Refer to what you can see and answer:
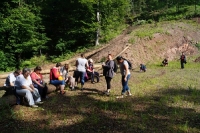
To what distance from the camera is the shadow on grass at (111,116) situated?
24.3 feet

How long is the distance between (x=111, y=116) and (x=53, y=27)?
3093 centimetres

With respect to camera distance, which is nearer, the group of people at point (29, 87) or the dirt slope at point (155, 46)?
the group of people at point (29, 87)

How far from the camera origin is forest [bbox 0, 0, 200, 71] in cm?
2823

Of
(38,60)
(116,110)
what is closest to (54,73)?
(116,110)

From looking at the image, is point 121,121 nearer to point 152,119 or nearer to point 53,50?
point 152,119

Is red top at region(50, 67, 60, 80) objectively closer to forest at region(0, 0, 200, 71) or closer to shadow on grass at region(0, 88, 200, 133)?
shadow on grass at region(0, 88, 200, 133)

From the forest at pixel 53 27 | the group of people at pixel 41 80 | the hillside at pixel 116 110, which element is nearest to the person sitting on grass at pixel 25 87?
the group of people at pixel 41 80

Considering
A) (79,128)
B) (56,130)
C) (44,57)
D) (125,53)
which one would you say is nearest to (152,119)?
(79,128)

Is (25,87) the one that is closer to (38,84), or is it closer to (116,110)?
(38,84)

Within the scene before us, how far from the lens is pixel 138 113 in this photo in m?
8.74

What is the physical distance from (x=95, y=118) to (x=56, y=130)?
60.3 inches

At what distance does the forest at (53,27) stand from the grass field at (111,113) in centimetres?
1901

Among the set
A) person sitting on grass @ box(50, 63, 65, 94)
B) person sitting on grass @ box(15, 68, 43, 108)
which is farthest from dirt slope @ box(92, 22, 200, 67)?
person sitting on grass @ box(15, 68, 43, 108)

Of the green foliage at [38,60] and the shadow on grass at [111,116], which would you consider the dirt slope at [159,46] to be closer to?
the green foliage at [38,60]
